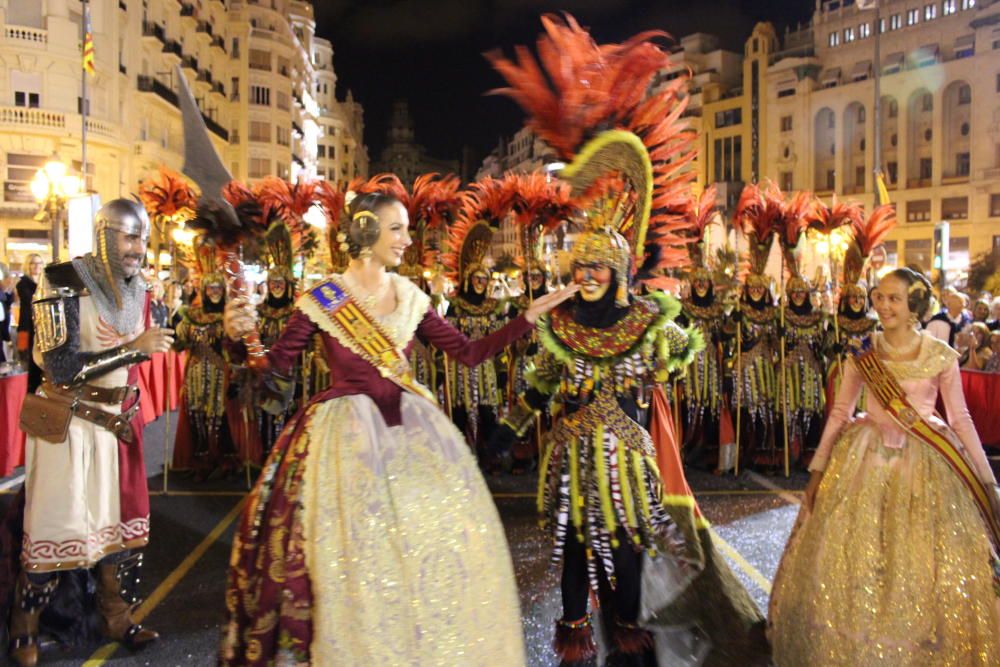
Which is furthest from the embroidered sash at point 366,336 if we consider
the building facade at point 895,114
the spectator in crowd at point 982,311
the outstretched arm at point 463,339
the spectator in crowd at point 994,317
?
the building facade at point 895,114

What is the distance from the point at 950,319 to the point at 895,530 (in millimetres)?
7571

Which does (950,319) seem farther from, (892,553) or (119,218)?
(119,218)

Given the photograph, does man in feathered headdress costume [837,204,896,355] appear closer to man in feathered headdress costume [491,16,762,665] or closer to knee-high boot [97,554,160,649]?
man in feathered headdress costume [491,16,762,665]

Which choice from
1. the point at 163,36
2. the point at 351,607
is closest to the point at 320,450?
the point at 351,607

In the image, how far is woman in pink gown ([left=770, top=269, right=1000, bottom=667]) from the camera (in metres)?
3.44

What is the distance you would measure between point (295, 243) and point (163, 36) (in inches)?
1191

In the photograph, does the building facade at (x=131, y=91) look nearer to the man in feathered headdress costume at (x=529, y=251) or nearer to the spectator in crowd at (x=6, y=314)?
the spectator in crowd at (x=6, y=314)

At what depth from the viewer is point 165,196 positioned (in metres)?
7.36

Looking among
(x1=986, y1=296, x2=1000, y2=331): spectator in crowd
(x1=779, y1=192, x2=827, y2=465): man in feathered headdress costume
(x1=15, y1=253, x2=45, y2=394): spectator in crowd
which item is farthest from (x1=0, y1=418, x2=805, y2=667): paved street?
(x1=986, y1=296, x2=1000, y2=331): spectator in crowd

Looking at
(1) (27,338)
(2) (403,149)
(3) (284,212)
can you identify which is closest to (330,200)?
(3) (284,212)

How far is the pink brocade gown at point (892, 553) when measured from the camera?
3.43 metres

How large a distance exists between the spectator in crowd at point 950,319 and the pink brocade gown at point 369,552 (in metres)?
7.68

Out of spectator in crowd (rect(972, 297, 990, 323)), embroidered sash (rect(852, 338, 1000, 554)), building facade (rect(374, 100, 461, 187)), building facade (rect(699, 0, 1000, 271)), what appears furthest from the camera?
building facade (rect(374, 100, 461, 187))

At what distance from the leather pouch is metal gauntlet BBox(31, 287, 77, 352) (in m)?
0.28
